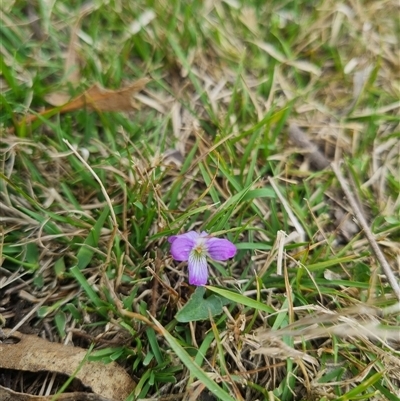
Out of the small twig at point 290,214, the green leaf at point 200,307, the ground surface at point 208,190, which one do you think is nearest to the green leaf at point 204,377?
the ground surface at point 208,190

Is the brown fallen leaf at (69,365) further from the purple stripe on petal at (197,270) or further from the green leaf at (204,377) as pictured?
the purple stripe on petal at (197,270)

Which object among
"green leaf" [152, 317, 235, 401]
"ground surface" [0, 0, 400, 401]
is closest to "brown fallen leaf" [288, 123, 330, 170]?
"ground surface" [0, 0, 400, 401]

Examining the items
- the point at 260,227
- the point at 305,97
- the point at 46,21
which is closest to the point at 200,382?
the point at 260,227

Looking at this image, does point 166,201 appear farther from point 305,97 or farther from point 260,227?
point 305,97

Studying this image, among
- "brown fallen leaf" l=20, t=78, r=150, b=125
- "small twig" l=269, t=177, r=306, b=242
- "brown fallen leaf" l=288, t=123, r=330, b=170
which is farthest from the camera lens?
"brown fallen leaf" l=288, t=123, r=330, b=170

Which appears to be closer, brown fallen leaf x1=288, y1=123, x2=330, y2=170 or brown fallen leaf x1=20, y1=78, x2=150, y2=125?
brown fallen leaf x1=20, y1=78, x2=150, y2=125

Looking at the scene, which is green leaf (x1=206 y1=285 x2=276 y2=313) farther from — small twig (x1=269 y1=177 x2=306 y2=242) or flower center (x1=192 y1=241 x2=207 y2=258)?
small twig (x1=269 y1=177 x2=306 y2=242)

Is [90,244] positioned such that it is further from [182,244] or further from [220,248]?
[220,248]
